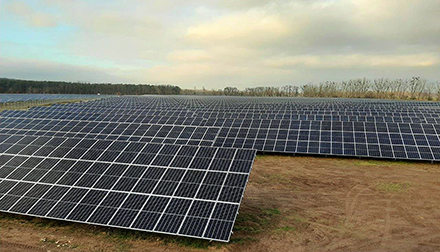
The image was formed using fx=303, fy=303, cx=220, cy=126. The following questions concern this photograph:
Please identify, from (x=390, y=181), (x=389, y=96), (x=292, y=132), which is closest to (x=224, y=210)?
(x=390, y=181)

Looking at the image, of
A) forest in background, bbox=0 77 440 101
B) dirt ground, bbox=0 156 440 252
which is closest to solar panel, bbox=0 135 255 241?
dirt ground, bbox=0 156 440 252

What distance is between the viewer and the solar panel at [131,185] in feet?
31.7

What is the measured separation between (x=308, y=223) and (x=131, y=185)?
272 inches

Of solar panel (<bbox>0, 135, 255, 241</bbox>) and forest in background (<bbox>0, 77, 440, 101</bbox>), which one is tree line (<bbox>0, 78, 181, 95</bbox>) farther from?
solar panel (<bbox>0, 135, 255, 241</bbox>)

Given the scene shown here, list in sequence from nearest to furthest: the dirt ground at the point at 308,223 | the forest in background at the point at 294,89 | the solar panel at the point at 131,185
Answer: the solar panel at the point at 131,185 < the dirt ground at the point at 308,223 < the forest in background at the point at 294,89

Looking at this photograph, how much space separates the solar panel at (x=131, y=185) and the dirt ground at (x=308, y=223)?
72 cm

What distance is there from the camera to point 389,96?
136250 millimetres

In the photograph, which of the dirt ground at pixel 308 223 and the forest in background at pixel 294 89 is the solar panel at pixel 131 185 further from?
the forest in background at pixel 294 89

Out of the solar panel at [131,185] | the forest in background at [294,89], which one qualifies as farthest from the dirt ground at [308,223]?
the forest in background at [294,89]

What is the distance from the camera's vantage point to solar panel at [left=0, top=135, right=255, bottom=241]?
9.67 m

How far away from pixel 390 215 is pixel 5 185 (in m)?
15.5

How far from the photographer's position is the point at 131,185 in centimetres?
1106

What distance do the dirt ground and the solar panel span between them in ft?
2.37

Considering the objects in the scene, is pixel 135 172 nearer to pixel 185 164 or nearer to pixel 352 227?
pixel 185 164
